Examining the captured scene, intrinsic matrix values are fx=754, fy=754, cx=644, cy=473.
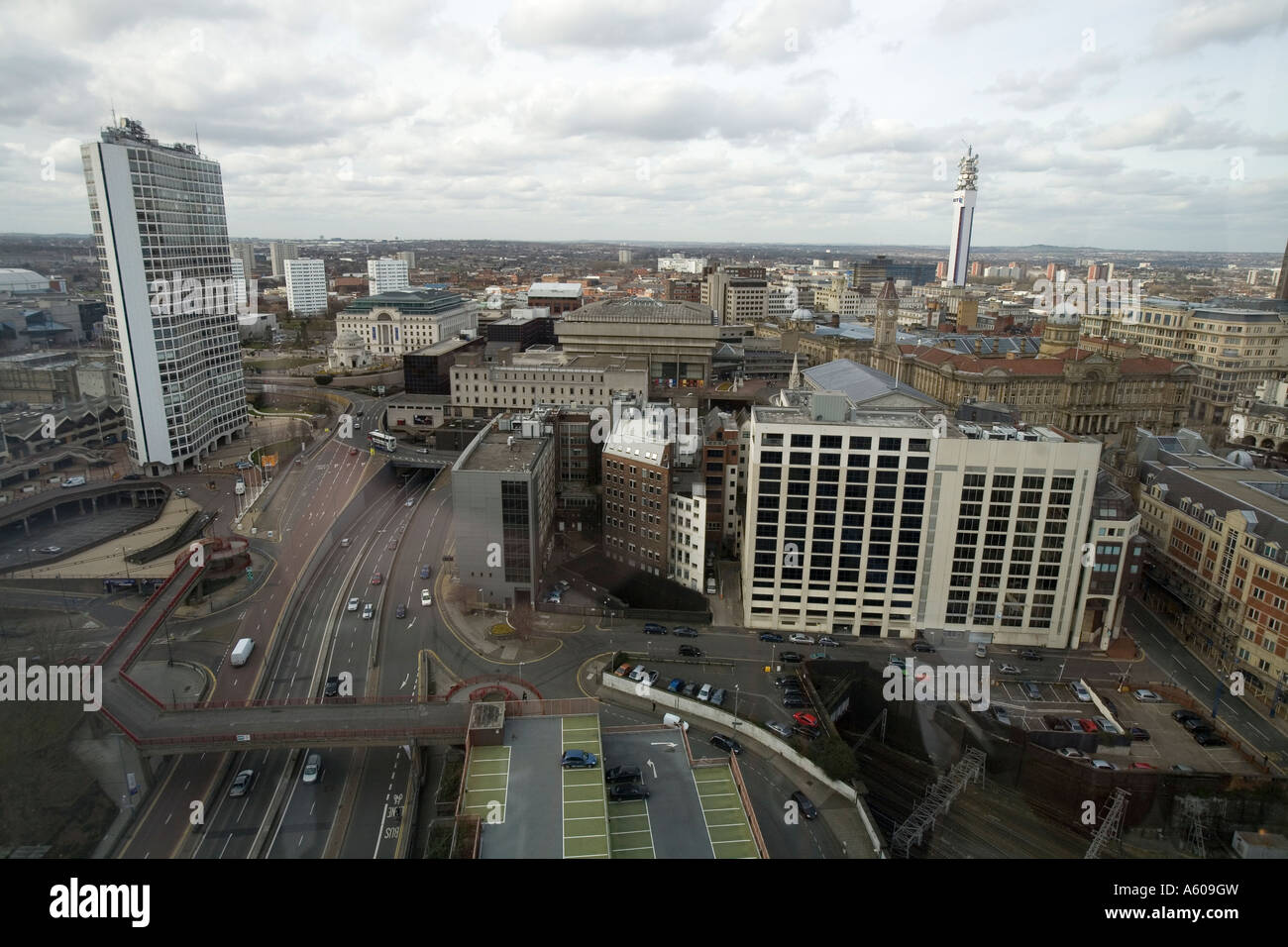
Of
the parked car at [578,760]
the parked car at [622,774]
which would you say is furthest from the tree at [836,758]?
the parked car at [578,760]

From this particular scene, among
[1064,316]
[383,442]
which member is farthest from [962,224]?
[383,442]

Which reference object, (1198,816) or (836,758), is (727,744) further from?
(1198,816)

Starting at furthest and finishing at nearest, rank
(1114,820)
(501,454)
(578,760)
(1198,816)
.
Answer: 1. (501,454)
2. (1114,820)
3. (1198,816)
4. (578,760)

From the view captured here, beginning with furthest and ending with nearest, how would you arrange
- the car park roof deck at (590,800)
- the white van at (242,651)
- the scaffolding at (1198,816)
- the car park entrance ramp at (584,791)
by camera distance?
the white van at (242,651) < the scaffolding at (1198,816) < the car park roof deck at (590,800) < the car park entrance ramp at (584,791)

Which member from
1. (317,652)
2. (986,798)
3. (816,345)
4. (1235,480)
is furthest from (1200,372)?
(317,652)

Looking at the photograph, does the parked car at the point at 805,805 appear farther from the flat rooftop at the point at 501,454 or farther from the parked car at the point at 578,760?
the flat rooftop at the point at 501,454
